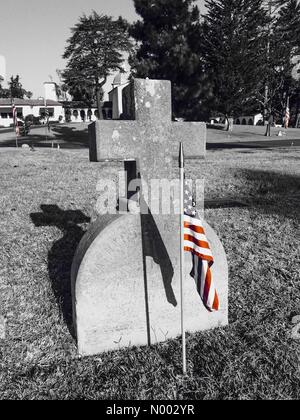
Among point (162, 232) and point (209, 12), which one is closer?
point (162, 232)

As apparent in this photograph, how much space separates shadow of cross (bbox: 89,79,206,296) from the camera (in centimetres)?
305

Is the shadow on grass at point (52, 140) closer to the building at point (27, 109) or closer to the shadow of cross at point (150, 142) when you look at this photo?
the shadow of cross at point (150, 142)

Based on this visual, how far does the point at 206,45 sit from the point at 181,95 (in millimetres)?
10942

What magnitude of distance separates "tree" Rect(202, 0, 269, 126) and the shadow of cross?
118ft

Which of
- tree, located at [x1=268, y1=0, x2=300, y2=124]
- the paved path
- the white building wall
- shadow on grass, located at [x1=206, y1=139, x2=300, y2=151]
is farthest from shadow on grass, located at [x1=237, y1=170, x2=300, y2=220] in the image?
the white building wall

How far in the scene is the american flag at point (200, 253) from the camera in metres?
2.82

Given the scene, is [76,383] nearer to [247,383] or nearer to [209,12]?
[247,383]

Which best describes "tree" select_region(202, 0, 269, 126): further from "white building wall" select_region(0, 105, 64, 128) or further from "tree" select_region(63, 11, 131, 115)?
"white building wall" select_region(0, 105, 64, 128)

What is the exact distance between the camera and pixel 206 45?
37.5 metres

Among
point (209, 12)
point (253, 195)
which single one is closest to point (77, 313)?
point (253, 195)

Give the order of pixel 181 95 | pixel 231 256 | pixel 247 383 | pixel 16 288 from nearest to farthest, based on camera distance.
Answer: pixel 247 383
pixel 16 288
pixel 231 256
pixel 181 95

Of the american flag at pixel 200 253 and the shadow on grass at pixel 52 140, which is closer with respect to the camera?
the american flag at pixel 200 253

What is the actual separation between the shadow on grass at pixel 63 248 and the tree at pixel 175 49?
25696 mm

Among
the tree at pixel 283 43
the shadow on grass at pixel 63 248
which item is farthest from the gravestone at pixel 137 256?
the tree at pixel 283 43
